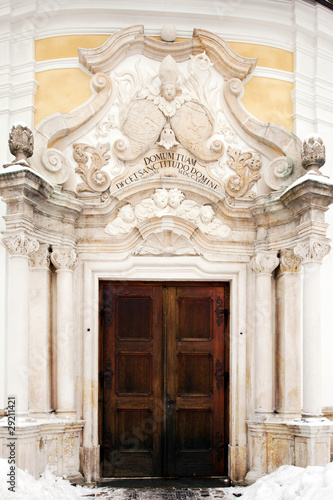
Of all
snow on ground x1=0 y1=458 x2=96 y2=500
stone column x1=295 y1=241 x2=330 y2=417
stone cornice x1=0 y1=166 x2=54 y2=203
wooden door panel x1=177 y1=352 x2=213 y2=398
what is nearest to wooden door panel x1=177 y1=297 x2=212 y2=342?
wooden door panel x1=177 y1=352 x2=213 y2=398

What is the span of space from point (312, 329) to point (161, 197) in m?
2.26

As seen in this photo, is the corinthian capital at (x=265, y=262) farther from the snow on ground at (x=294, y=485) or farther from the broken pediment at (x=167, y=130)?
the snow on ground at (x=294, y=485)

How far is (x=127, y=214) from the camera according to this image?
720cm

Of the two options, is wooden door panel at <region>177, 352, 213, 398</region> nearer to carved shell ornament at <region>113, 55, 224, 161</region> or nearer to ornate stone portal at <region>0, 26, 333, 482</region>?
ornate stone portal at <region>0, 26, 333, 482</region>

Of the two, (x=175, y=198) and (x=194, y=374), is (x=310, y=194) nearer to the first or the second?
(x=175, y=198)

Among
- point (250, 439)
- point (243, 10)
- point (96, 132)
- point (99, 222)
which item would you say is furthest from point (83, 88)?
point (250, 439)

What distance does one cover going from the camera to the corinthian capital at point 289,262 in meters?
7.11

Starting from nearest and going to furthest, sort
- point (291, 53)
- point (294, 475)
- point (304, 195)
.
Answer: point (294, 475) → point (304, 195) → point (291, 53)

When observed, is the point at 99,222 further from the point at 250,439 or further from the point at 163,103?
the point at 250,439

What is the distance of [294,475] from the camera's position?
605cm

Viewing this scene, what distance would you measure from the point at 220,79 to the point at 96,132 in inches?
64.7

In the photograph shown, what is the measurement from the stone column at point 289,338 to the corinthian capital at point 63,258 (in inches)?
95.1

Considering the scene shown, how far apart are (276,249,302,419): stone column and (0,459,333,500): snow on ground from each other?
78cm

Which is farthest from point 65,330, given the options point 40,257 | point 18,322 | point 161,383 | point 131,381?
point 161,383
